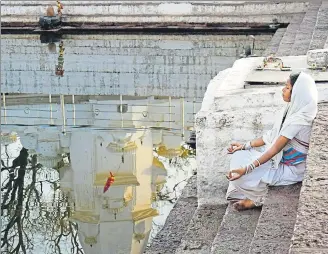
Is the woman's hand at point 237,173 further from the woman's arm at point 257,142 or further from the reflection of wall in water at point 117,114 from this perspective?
the reflection of wall in water at point 117,114

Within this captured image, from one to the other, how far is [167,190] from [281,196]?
2.79 meters

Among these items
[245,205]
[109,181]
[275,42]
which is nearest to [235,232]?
[245,205]

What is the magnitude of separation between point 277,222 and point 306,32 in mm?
7503

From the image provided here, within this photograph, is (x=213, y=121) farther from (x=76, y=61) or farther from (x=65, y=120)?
(x=76, y=61)

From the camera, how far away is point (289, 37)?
11141mm

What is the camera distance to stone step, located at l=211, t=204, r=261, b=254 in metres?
3.83

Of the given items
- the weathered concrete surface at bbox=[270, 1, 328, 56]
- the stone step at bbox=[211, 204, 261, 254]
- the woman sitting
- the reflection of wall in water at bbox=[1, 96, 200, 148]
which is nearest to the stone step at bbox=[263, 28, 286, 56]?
the weathered concrete surface at bbox=[270, 1, 328, 56]

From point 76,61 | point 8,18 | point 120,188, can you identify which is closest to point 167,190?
point 120,188

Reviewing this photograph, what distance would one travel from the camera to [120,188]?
6.54 meters

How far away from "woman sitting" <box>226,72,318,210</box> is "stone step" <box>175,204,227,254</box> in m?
0.22

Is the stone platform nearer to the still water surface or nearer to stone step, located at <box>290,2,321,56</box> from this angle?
the still water surface

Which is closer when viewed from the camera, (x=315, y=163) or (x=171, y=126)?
(x=315, y=163)

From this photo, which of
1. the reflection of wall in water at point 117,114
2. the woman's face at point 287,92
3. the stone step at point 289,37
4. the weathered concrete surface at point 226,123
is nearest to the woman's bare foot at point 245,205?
the weathered concrete surface at point 226,123

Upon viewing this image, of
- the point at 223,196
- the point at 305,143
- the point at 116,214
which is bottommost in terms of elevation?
the point at 116,214
